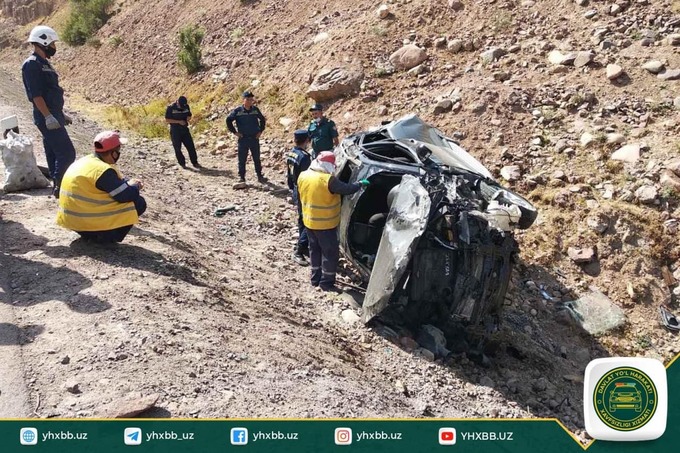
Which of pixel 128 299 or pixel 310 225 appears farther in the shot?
pixel 310 225

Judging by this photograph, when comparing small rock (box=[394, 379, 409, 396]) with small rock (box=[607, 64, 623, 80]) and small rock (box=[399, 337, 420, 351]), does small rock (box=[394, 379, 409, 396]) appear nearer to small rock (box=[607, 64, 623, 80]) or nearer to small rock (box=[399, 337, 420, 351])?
small rock (box=[399, 337, 420, 351])

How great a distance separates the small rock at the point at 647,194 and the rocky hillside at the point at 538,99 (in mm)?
17

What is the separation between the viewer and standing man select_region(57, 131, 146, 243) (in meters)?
5.20

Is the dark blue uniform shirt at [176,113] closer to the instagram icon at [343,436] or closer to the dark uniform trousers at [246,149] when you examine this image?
the dark uniform trousers at [246,149]

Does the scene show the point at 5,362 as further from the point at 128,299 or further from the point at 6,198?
the point at 6,198

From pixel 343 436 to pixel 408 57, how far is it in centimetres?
990

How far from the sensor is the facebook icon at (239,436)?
2773 millimetres

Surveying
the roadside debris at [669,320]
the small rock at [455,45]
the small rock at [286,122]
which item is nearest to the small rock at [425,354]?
the roadside debris at [669,320]

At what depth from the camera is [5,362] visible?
392cm

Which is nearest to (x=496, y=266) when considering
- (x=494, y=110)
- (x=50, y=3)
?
(x=494, y=110)

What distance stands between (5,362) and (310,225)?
9.72 ft

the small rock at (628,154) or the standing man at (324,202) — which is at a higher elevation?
the standing man at (324,202)

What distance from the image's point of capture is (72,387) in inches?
145

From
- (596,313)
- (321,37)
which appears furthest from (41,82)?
(321,37)
